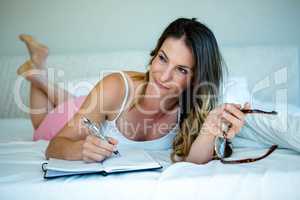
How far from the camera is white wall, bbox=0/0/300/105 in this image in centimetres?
198

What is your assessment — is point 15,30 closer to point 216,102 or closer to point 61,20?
point 61,20

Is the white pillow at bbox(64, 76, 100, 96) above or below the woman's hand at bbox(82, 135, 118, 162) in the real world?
above

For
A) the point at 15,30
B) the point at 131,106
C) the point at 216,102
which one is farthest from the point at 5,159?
the point at 15,30

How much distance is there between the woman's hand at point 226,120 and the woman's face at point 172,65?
0.19 meters

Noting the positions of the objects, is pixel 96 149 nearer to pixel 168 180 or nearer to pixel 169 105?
pixel 168 180

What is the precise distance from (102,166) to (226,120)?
0.36 meters

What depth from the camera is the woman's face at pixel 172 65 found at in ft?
3.51

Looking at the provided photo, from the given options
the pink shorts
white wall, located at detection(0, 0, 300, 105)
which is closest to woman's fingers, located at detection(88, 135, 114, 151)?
the pink shorts

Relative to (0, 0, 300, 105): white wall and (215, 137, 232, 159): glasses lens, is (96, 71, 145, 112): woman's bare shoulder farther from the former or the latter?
(0, 0, 300, 105): white wall

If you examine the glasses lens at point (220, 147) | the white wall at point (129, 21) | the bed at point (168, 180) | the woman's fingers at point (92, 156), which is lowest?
the bed at point (168, 180)

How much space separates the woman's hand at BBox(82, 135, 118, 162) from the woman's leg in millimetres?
780

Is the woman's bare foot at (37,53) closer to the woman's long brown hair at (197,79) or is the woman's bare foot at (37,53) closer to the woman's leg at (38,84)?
the woman's leg at (38,84)

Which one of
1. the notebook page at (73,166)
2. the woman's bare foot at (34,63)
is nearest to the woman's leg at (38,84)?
the woman's bare foot at (34,63)
